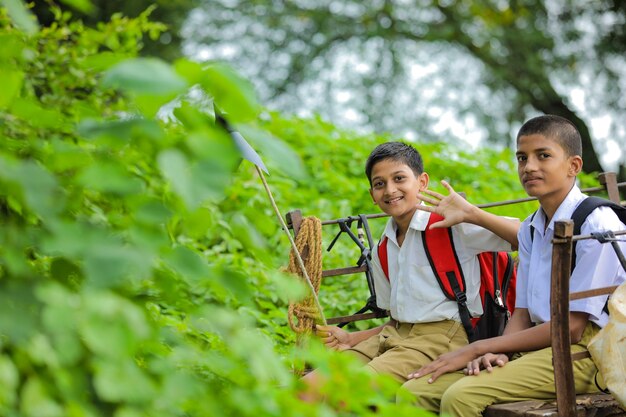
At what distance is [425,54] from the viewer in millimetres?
13578

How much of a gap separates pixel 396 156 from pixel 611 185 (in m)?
1.15

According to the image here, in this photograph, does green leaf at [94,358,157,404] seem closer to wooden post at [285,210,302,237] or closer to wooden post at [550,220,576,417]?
wooden post at [550,220,576,417]

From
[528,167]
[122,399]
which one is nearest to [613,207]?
[528,167]

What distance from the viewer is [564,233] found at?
99.7 inches

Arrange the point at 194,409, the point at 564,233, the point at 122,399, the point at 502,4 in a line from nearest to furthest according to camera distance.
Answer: the point at 122,399 → the point at 194,409 → the point at 564,233 → the point at 502,4

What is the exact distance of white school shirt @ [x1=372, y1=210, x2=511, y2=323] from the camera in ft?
11.3

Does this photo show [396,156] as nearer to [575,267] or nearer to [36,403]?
[575,267]

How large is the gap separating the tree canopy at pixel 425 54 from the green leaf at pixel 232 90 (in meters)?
11.7

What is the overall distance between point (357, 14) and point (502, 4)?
219 cm

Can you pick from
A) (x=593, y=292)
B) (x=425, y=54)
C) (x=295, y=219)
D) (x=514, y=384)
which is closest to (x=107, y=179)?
(x=593, y=292)

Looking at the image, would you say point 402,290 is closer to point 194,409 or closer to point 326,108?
point 194,409

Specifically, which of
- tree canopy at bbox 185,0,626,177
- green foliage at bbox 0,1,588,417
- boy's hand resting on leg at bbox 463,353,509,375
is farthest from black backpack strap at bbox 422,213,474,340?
tree canopy at bbox 185,0,626,177

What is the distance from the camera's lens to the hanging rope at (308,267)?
358cm

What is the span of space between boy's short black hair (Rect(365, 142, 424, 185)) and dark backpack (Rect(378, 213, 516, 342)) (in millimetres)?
281
